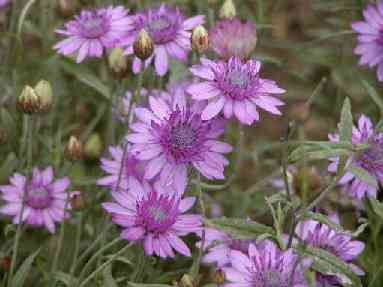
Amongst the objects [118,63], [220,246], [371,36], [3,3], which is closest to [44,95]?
[118,63]

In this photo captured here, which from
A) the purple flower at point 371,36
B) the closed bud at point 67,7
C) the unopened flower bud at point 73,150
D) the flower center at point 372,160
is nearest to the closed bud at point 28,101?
the unopened flower bud at point 73,150

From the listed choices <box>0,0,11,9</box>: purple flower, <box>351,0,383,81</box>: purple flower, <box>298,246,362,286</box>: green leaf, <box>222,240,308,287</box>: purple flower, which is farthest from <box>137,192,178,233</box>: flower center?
<box>0,0,11,9</box>: purple flower

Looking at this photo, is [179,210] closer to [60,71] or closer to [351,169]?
[351,169]

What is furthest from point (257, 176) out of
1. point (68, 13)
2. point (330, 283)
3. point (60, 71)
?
point (330, 283)

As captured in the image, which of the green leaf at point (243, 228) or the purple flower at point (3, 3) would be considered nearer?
the green leaf at point (243, 228)

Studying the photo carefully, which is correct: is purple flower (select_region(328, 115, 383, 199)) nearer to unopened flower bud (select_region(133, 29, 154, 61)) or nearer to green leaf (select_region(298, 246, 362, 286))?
green leaf (select_region(298, 246, 362, 286))

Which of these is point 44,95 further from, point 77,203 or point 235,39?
point 235,39

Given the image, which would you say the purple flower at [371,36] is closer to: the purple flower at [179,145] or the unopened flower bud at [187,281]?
the purple flower at [179,145]
